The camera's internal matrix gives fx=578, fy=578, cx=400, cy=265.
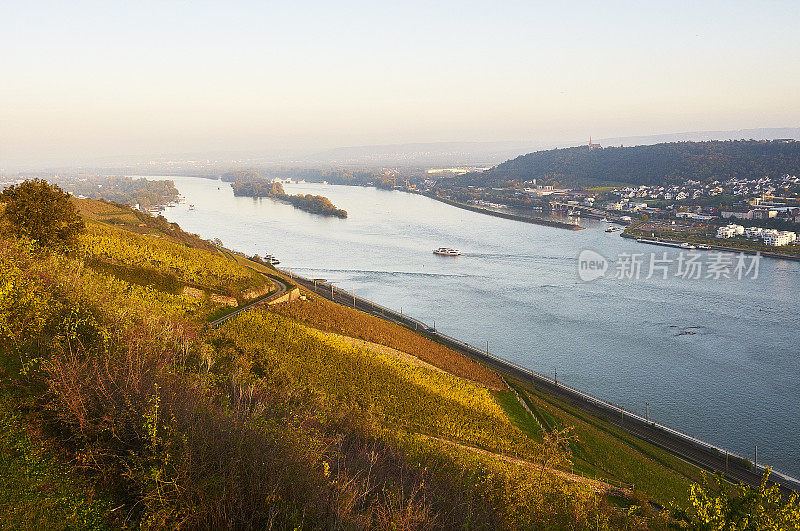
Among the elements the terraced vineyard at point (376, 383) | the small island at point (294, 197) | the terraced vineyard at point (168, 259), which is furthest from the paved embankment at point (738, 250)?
the terraced vineyard at point (168, 259)

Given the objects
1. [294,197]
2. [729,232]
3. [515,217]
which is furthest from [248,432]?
[294,197]

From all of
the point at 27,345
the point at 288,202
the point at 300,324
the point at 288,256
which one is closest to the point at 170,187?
the point at 288,202

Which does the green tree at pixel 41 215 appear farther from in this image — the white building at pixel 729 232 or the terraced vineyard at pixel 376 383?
the white building at pixel 729 232

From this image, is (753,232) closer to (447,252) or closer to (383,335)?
(447,252)

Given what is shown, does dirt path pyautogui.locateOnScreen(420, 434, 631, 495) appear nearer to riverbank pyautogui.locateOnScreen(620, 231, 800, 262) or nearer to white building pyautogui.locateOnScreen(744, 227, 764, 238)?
riverbank pyautogui.locateOnScreen(620, 231, 800, 262)

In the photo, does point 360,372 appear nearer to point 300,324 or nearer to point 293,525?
point 300,324

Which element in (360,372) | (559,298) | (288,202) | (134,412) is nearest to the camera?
(134,412)
